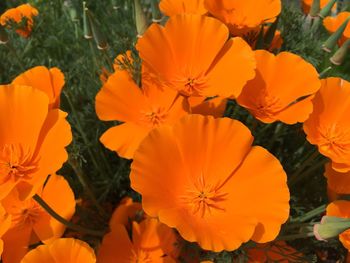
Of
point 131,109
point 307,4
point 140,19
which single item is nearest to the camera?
point 131,109

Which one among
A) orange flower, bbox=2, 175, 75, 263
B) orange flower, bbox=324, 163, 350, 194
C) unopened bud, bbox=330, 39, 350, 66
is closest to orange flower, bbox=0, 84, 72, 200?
orange flower, bbox=2, 175, 75, 263

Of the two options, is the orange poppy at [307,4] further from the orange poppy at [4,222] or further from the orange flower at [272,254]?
the orange poppy at [4,222]

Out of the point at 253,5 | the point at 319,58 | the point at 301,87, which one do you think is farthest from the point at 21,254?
the point at 319,58

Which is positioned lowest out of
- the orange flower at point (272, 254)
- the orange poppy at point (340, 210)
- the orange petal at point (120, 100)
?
the orange flower at point (272, 254)

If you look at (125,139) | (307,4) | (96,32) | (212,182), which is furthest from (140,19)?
(307,4)

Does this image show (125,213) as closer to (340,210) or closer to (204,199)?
(204,199)

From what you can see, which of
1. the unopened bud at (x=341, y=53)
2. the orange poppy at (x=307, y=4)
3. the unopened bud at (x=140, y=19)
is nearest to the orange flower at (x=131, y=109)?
the unopened bud at (x=140, y=19)

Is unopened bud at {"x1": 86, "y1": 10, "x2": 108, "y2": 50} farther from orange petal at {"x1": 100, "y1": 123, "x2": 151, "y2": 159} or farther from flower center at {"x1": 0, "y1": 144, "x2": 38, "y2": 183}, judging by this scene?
flower center at {"x1": 0, "y1": 144, "x2": 38, "y2": 183}
